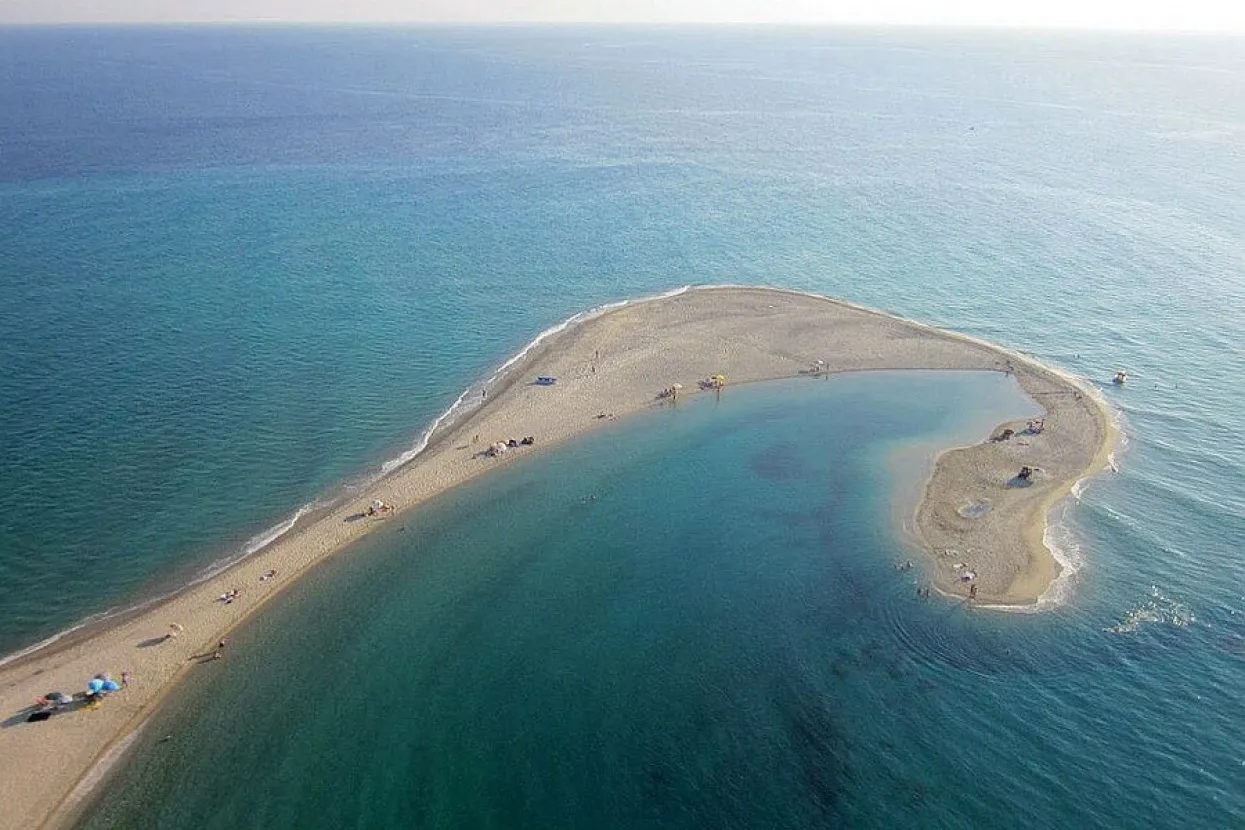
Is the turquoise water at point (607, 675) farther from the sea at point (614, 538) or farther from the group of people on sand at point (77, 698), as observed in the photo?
the group of people on sand at point (77, 698)

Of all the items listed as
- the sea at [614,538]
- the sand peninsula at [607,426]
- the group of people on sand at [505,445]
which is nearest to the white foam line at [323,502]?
the sea at [614,538]

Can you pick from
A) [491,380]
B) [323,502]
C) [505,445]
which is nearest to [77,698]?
[323,502]

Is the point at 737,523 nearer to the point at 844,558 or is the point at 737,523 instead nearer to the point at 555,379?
the point at 844,558

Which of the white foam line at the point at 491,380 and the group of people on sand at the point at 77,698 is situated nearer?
the group of people on sand at the point at 77,698

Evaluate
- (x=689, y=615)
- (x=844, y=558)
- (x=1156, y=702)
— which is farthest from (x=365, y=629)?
(x=1156, y=702)

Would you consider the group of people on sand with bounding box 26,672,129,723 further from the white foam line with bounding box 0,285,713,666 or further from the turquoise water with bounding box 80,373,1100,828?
the white foam line with bounding box 0,285,713,666

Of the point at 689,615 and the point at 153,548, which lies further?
the point at 153,548

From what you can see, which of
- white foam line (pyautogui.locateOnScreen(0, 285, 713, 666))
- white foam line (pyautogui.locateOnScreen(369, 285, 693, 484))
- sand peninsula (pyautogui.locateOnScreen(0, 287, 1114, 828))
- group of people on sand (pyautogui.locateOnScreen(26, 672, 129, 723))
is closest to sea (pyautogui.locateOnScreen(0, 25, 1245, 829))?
white foam line (pyautogui.locateOnScreen(0, 285, 713, 666))
